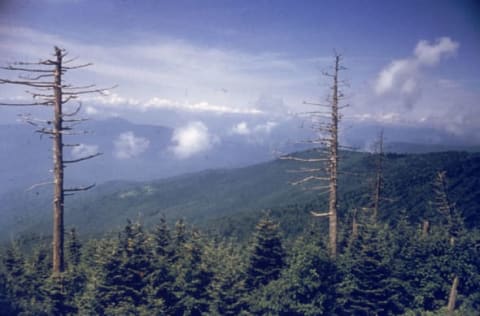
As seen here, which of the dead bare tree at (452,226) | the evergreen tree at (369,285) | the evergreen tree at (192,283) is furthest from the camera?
the dead bare tree at (452,226)

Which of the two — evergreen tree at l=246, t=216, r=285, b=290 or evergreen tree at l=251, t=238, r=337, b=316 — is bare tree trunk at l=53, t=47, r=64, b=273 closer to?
evergreen tree at l=251, t=238, r=337, b=316

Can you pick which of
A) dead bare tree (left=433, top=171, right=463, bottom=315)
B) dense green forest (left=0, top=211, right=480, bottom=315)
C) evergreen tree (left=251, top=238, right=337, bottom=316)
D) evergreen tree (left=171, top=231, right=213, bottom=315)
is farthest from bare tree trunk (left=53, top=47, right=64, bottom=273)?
dead bare tree (left=433, top=171, right=463, bottom=315)

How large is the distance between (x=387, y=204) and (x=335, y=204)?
9157 cm

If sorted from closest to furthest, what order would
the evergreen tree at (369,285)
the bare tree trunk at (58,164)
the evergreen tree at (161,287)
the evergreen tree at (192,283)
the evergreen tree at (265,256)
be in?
the bare tree trunk at (58,164)
the evergreen tree at (161,287)
the evergreen tree at (192,283)
the evergreen tree at (369,285)
the evergreen tree at (265,256)

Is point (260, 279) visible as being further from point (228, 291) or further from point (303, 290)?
point (303, 290)

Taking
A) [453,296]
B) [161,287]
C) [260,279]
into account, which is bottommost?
[453,296]

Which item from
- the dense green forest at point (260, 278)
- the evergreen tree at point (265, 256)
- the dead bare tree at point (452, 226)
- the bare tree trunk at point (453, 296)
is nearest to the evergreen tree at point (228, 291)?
the dense green forest at point (260, 278)

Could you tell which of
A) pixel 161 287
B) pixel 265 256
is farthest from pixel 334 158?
pixel 161 287

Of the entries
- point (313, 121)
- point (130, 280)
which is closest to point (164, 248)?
point (130, 280)

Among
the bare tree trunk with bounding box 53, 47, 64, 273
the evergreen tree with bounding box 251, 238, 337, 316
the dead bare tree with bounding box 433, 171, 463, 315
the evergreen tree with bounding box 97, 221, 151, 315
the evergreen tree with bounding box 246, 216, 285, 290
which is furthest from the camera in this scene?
the evergreen tree with bounding box 246, 216, 285, 290

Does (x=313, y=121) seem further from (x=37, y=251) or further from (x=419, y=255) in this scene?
(x=37, y=251)

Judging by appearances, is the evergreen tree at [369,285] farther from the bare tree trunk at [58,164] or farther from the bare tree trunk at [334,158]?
the bare tree trunk at [58,164]

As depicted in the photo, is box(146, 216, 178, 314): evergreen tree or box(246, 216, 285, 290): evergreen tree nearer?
box(146, 216, 178, 314): evergreen tree

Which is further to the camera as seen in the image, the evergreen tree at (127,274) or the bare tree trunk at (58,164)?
the evergreen tree at (127,274)
